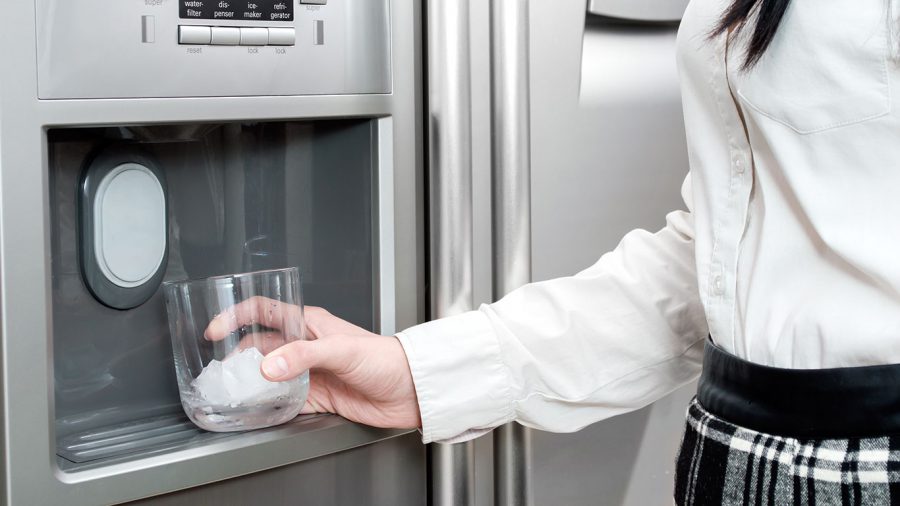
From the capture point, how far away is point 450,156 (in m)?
0.89

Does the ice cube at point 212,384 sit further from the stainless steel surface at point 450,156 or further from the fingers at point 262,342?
the stainless steel surface at point 450,156

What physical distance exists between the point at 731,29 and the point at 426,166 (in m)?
0.32

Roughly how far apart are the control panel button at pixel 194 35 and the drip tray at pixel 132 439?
0.33m

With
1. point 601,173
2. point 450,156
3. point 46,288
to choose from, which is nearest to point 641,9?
point 601,173

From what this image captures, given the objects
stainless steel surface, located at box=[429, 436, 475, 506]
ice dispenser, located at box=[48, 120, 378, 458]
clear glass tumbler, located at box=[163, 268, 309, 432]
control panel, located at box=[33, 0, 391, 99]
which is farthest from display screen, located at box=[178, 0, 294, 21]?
stainless steel surface, located at box=[429, 436, 475, 506]

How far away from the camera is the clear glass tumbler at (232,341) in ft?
2.58

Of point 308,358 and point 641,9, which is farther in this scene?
point 641,9

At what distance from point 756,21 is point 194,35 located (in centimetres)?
43

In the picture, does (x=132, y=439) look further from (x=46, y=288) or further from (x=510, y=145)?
(x=510, y=145)

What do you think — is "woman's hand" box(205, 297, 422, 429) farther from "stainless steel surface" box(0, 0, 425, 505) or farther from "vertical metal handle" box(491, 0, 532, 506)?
"vertical metal handle" box(491, 0, 532, 506)

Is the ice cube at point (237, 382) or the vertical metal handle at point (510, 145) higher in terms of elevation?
the vertical metal handle at point (510, 145)

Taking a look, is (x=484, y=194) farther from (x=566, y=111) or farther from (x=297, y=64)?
(x=297, y=64)

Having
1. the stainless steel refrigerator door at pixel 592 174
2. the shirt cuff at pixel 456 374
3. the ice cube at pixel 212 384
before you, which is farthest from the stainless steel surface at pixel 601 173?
the ice cube at pixel 212 384

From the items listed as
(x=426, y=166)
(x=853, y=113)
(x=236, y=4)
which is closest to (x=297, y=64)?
(x=236, y=4)
